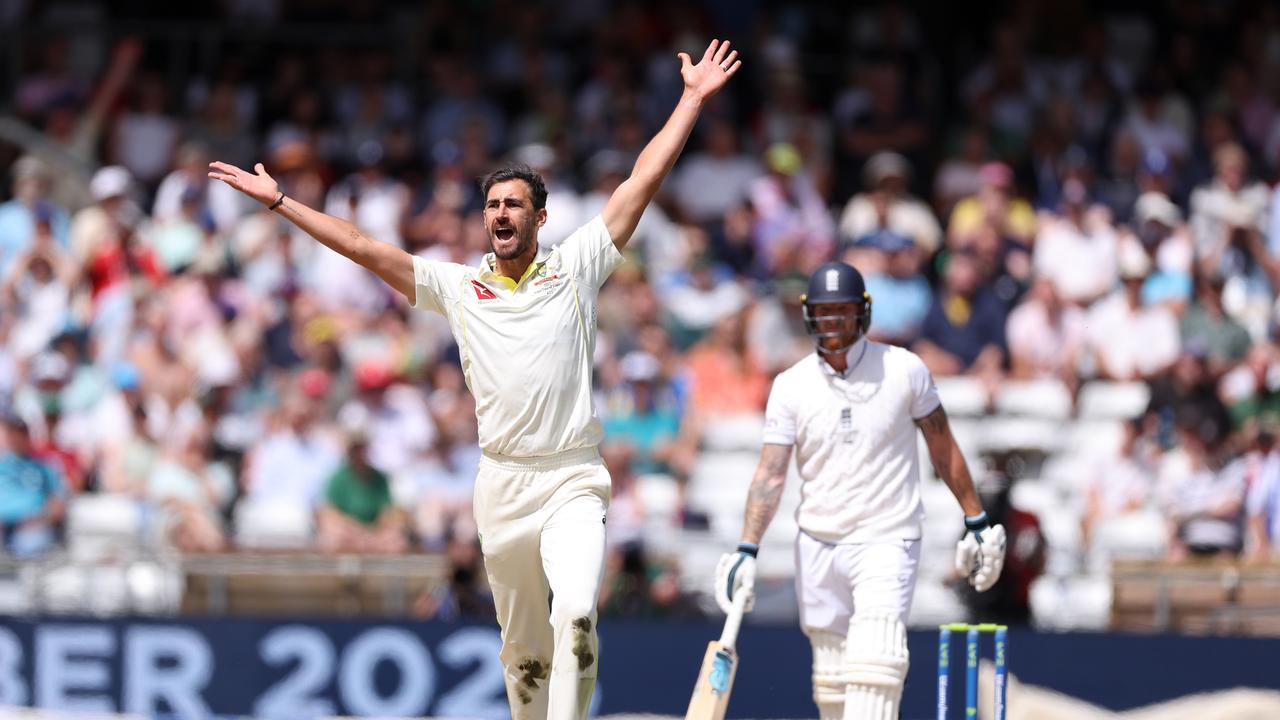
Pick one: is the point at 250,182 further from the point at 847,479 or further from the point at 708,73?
the point at 847,479

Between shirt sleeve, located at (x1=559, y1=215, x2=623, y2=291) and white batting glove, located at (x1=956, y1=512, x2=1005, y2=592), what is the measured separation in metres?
1.98

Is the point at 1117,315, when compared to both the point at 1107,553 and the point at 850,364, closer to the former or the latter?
the point at 1107,553

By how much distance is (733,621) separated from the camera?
334 inches

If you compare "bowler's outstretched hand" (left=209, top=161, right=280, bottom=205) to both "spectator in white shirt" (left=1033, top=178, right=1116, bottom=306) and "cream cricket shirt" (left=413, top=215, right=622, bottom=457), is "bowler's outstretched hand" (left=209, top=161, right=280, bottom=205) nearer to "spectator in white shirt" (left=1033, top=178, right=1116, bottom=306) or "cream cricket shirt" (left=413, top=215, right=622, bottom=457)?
"cream cricket shirt" (left=413, top=215, right=622, bottom=457)

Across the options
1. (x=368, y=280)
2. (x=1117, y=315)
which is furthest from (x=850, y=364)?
(x=368, y=280)

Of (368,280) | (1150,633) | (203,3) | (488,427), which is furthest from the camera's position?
(203,3)

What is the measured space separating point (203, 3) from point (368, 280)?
4325 mm

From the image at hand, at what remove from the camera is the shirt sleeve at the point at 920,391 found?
29.2 feet

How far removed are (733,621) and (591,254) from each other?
1636mm

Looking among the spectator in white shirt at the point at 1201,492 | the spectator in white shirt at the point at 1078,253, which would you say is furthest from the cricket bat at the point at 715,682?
the spectator in white shirt at the point at 1078,253

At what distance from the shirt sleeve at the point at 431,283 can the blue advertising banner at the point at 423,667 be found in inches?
164

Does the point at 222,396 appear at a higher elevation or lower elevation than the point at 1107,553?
A: higher

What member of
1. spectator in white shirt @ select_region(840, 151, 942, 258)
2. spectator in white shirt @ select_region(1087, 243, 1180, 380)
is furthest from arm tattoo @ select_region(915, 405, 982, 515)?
spectator in white shirt @ select_region(840, 151, 942, 258)

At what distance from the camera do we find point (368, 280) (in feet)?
51.3
